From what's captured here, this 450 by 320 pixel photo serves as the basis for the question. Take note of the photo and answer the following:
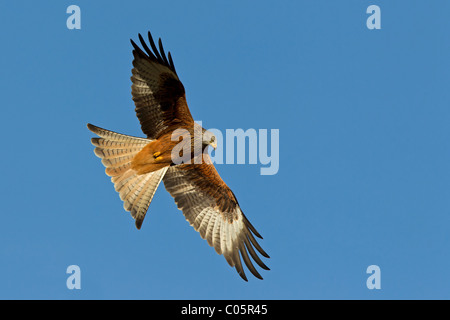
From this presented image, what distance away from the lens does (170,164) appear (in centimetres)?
958

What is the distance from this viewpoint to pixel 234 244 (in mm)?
9438

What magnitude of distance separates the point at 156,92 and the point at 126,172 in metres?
1.58

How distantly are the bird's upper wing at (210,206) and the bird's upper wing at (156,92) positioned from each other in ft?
3.17

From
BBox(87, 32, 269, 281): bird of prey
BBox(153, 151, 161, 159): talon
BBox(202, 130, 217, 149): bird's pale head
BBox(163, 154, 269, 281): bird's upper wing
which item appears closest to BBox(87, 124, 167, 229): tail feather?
BBox(87, 32, 269, 281): bird of prey

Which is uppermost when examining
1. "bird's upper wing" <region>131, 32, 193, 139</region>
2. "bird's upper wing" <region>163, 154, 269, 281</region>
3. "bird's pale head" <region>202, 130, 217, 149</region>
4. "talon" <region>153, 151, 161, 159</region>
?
"bird's upper wing" <region>131, 32, 193, 139</region>

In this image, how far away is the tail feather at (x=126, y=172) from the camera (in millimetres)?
9281

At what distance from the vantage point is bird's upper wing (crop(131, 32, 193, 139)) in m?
8.72

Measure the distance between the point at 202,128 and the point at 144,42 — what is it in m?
1.70

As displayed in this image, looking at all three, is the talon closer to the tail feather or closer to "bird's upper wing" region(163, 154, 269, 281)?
the tail feather

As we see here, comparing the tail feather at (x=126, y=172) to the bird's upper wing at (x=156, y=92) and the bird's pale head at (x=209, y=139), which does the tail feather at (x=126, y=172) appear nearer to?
the bird's upper wing at (x=156, y=92)

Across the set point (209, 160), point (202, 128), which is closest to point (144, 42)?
point (202, 128)

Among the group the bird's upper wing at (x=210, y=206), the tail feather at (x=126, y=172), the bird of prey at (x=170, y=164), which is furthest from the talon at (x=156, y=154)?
the bird's upper wing at (x=210, y=206)
